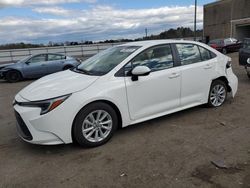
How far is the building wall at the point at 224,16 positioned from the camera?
37031 millimetres

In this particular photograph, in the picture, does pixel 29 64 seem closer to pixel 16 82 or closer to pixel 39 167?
pixel 16 82

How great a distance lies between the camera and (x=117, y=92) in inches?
158

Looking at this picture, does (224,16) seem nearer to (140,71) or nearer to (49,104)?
(140,71)

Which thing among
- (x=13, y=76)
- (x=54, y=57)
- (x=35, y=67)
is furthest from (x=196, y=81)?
(x=13, y=76)

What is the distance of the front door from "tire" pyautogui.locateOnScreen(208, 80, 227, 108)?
105 cm

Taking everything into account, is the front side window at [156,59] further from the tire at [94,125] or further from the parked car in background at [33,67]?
the parked car in background at [33,67]

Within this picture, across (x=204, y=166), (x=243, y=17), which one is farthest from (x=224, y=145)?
(x=243, y=17)

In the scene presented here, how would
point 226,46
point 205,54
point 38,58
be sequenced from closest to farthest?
point 205,54
point 38,58
point 226,46

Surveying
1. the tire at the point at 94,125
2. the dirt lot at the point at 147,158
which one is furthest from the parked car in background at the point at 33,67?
the tire at the point at 94,125

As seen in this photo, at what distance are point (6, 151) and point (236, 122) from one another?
13.2 ft

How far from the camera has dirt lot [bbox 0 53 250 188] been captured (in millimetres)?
3014

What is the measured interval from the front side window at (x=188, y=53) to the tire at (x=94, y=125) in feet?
6.00

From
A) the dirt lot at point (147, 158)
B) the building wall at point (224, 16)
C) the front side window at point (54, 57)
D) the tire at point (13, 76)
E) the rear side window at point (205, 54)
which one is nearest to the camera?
the dirt lot at point (147, 158)

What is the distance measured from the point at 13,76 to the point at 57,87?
9444 millimetres
